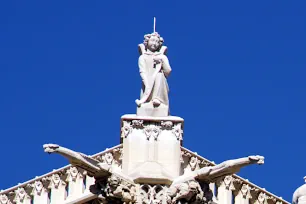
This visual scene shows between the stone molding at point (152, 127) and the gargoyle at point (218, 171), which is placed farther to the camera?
the stone molding at point (152, 127)

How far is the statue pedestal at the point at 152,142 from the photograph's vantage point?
56.2m

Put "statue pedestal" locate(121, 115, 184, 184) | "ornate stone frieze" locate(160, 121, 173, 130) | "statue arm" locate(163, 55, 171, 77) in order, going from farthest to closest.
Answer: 1. "statue arm" locate(163, 55, 171, 77)
2. "ornate stone frieze" locate(160, 121, 173, 130)
3. "statue pedestal" locate(121, 115, 184, 184)

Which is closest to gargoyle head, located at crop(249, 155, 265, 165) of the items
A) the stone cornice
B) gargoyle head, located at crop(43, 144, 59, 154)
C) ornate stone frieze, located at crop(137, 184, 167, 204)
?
ornate stone frieze, located at crop(137, 184, 167, 204)

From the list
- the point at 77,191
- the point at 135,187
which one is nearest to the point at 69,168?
the point at 77,191

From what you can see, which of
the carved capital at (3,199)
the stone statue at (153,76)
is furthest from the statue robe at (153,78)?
the carved capital at (3,199)

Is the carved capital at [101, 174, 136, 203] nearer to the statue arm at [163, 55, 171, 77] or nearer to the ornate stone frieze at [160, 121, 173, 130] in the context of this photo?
the ornate stone frieze at [160, 121, 173, 130]

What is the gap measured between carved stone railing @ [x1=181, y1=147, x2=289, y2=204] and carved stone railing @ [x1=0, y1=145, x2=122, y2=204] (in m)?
1.73

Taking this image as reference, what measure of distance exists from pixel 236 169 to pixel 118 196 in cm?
272

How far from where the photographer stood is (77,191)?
59.0 meters

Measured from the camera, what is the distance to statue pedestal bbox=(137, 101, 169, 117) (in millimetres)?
56594

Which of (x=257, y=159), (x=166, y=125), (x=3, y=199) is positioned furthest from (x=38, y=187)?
(x=257, y=159)

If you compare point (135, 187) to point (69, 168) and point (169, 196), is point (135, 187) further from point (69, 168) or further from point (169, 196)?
point (69, 168)

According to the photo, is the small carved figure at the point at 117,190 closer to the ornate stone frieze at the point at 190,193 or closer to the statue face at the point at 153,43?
the ornate stone frieze at the point at 190,193

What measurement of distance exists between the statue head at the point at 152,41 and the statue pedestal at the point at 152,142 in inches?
84.0
